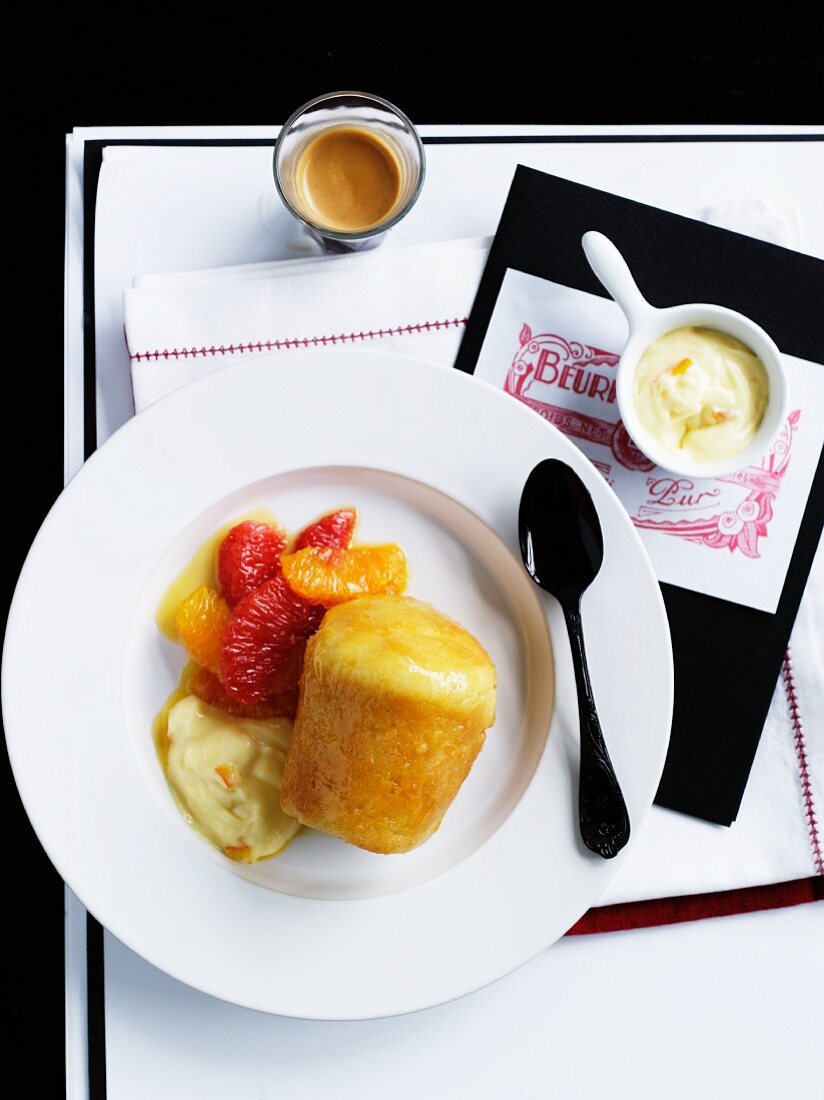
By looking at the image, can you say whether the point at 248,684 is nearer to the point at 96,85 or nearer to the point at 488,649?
the point at 488,649

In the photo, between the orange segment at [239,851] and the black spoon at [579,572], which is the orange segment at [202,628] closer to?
the orange segment at [239,851]

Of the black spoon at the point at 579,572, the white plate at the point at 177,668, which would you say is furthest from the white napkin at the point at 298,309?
the black spoon at the point at 579,572

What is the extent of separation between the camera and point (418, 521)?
67.4 inches

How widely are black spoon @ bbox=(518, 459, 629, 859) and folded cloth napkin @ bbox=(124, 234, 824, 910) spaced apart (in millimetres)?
216

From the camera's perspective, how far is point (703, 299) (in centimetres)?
177

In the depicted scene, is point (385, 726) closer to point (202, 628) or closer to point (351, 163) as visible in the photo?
point (202, 628)

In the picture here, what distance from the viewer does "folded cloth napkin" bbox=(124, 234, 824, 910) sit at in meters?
1.70

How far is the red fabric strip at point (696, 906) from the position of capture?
69.3 inches

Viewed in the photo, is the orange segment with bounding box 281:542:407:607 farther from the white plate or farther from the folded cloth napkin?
the folded cloth napkin

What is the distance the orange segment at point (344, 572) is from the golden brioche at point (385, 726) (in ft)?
0.24

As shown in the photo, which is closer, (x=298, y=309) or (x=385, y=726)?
(x=385, y=726)

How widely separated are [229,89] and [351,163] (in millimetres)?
471

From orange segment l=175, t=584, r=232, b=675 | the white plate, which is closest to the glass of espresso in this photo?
the white plate

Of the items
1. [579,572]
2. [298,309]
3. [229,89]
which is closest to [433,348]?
[298,309]
